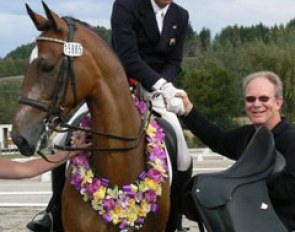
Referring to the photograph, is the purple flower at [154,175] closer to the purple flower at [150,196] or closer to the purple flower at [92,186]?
the purple flower at [150,196]

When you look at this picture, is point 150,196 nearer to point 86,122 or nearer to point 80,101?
point 86,122

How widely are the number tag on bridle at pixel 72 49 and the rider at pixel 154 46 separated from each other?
27.8 inches

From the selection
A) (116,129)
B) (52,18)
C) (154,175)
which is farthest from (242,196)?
(52,18)

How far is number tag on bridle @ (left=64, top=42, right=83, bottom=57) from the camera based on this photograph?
4.22 m

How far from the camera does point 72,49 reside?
13.9ft

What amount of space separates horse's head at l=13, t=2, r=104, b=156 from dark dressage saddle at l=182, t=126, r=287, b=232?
139 cm

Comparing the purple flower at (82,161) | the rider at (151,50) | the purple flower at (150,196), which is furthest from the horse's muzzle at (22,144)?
the purple flower at (150,196)

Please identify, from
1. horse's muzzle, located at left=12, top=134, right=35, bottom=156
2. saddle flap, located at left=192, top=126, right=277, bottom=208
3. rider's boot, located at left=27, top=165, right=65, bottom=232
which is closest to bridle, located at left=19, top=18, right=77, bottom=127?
horse's muzzle, located at left=12, top=134, right=35, bottom=156

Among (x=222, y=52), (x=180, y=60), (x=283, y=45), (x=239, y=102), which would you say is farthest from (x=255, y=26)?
(x=180, y=60)

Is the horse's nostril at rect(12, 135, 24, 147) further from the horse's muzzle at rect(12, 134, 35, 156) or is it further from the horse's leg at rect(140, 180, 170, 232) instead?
the horse's leg at rect(140, 180, 170, 232)

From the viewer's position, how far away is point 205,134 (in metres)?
4.41

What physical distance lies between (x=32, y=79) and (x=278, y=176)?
1.78 metres

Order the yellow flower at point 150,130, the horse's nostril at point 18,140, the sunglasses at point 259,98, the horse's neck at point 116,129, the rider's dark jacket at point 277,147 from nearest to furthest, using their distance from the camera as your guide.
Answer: the rider's dark jacket at point 277,147, the sunglasses at point 259,98, the horse's nostril at point 18,140, the horse's neck at point 116,129, the yellow flower at point 150,130

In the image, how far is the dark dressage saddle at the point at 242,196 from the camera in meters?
2.97
